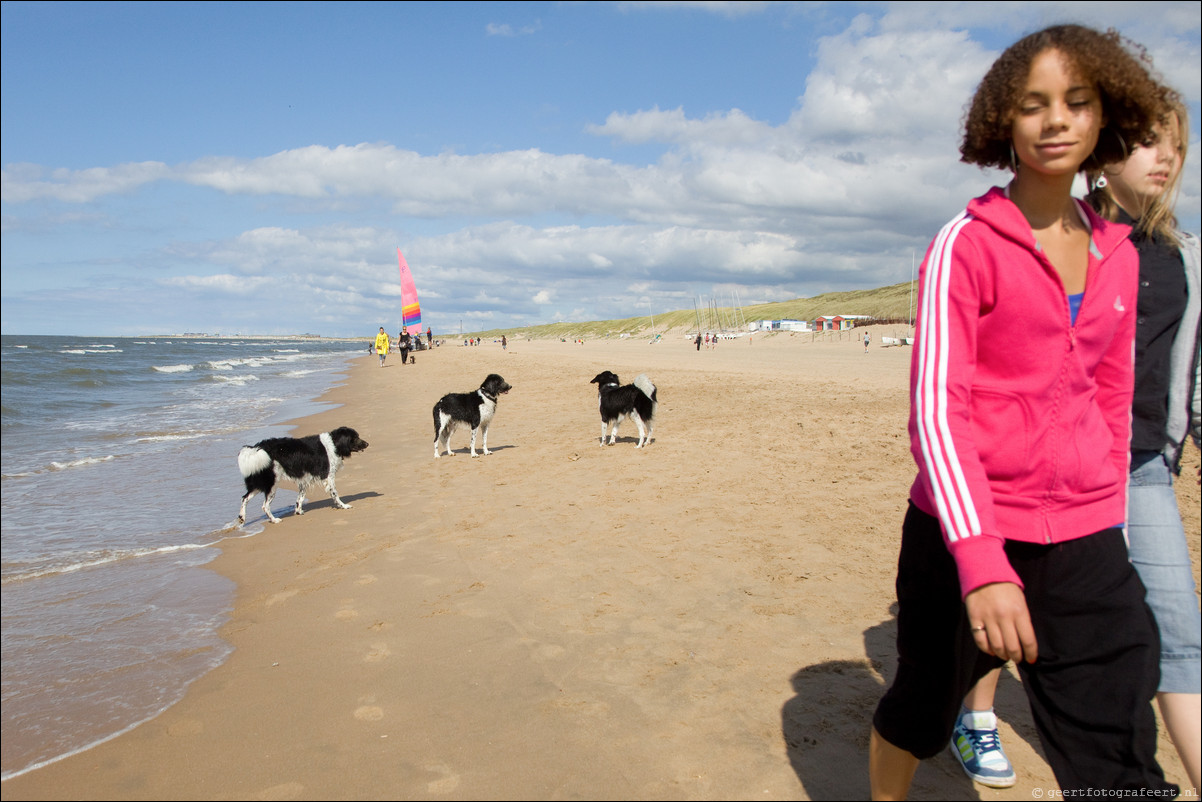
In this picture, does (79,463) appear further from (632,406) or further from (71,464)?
(632,406)

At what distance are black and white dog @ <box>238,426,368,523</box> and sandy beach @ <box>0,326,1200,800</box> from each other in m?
0.32

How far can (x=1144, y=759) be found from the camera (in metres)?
1.58

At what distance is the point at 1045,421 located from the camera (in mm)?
1567

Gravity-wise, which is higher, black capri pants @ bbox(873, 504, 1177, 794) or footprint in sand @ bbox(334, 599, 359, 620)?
black capri pants @ bbox(873, 504, 1177, 794)

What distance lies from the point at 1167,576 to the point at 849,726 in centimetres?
152

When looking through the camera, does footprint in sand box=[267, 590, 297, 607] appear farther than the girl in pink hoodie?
Yes

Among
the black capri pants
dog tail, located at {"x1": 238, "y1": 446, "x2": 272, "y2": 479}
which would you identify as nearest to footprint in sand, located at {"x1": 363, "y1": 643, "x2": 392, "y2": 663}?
the black capri pants

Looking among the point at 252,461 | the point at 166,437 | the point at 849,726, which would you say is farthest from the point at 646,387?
the point at 849,726

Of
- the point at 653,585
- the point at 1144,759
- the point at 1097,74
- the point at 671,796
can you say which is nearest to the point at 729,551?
the point at 653,585

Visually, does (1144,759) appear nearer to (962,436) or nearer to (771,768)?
(962,436)

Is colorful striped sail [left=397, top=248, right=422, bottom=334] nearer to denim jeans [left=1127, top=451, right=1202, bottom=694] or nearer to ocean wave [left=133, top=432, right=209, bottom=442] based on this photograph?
ocean wave [left=133, top=432, right=209, bottom=442]

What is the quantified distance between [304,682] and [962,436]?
10.5 ft

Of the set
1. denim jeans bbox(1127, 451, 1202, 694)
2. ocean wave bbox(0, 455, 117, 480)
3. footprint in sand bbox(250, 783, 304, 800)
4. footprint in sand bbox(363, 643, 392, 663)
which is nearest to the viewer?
denim jeans bbox(1127, 451, 1202, 694)

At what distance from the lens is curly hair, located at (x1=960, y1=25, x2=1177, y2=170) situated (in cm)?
160
